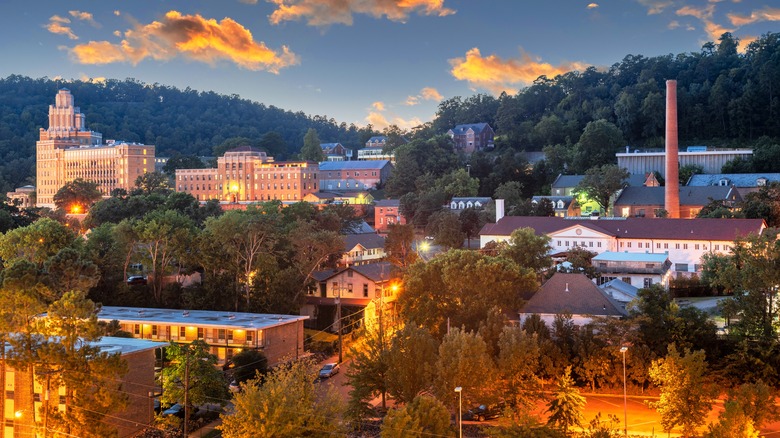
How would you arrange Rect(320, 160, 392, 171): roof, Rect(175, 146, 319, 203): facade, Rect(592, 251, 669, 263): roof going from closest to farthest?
Rect(592, 251, 669, 263): roof < Rect(175, 146, 319, 203): facade < Rect(320, 160, 392, 171): roof

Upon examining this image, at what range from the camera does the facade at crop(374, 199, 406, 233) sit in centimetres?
8781

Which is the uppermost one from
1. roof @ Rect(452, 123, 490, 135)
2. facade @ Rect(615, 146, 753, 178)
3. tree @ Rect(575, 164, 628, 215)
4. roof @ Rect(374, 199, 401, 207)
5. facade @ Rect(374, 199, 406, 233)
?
roof @ Rect(452, 123, 490, 135)

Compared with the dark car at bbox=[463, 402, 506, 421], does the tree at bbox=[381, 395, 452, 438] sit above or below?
above

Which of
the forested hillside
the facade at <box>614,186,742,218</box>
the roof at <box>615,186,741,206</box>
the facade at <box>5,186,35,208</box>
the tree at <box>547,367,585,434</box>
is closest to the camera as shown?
the tree at <box>547,367,585,434</box>

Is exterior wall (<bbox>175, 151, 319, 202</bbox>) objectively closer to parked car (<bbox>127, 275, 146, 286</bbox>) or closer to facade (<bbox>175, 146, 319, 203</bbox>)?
facade (<bbox>175, 146, 319, 203</bbox>)

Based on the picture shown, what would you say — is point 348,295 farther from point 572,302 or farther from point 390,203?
point 390,203

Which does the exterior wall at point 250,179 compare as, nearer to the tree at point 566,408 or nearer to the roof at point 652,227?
the roof at point 652,227

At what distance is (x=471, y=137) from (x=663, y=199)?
46.1 metres

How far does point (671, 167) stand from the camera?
71.9 metres

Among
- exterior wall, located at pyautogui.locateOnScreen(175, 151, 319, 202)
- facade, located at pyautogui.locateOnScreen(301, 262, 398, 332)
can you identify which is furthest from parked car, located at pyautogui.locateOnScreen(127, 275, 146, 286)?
exterior wall, located at pyautogui.locateOnScreen(175, 151, 319, 202)

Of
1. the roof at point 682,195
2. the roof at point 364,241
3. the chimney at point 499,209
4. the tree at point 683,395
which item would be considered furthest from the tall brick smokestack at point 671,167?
the tree at point 683,395

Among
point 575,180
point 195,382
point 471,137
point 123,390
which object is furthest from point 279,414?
point 471,137

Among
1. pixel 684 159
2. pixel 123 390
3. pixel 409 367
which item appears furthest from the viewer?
pixel 684 159

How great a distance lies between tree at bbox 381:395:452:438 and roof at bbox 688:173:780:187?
204 ft
